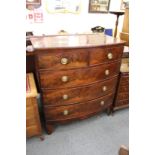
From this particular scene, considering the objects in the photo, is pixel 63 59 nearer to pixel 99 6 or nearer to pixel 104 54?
pixel 104 54

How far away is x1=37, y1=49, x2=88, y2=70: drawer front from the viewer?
130 cm

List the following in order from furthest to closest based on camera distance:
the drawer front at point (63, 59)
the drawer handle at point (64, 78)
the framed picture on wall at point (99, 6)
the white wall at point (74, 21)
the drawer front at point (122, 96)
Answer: the framed picture on wall at point (99, 6) < the white wall at point (74, 21) < the drawer front at point (122, 96) < the drawer handle at point (64, 78) < the drawer front at point (63, 59)

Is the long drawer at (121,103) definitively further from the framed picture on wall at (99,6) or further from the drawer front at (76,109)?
the framed picture on wall at (99,6)

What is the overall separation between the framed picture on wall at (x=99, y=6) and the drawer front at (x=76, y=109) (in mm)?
1404

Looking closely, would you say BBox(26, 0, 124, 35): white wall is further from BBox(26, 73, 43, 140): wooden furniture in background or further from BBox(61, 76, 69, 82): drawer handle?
BBox(61, 76, 69, 82): drawer handle

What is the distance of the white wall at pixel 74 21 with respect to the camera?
2.24 meters

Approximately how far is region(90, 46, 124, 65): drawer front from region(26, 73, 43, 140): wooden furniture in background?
0.59m

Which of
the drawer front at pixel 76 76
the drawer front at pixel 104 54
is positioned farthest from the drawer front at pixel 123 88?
the drawer front at pixel 104 54

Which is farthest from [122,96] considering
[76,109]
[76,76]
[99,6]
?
[99,6]

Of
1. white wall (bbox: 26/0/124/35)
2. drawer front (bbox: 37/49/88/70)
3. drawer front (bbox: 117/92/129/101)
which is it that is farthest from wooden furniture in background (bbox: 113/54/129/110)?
white wall (bbox: 26/0/124/35)
